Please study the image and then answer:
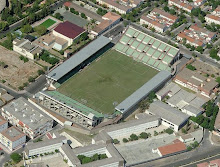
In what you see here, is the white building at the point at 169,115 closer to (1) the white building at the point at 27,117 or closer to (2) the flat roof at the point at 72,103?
(2) the flat roof at the point at 72,103

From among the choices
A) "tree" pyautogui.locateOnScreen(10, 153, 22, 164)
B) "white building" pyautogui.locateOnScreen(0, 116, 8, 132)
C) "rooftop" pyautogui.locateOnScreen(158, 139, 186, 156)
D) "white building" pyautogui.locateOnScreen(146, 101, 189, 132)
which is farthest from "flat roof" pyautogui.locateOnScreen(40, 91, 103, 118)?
"tree" pyautogui.locateOnScreen(10, 153, 22, 164)

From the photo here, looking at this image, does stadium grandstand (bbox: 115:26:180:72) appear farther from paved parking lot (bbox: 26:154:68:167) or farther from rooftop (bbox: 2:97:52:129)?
paved parking lot (bbox: 26:154:68:167)

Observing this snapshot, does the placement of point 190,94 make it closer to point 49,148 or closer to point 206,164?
point 206,164

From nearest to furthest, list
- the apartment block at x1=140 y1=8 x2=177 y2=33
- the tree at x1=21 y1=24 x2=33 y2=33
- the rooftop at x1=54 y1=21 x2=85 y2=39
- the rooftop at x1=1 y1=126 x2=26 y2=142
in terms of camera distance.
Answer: the rooftop at x1=1 y1=126 x2=26 y2=142
the rooftop at x1=54 y1=21 x2=85 y2=39
the tree at x1=21 y1=24 x2=33 y2=33
the apartment block at x1=140 y1=8 x2=177 y2=33

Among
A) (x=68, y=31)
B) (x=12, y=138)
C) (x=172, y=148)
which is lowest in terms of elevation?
(x=12, y=138)

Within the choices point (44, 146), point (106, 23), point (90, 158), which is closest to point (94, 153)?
point (90, 158)

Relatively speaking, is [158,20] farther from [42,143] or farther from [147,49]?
[42,143]

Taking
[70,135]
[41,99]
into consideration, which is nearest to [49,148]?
[70,135]
